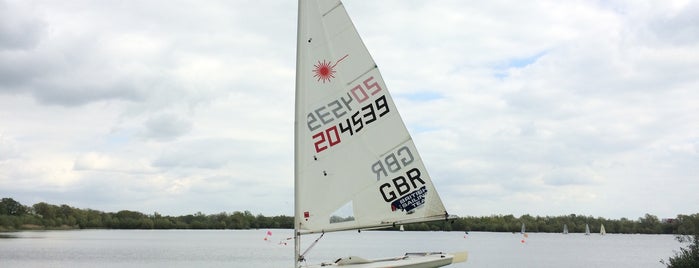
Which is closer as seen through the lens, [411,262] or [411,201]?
[411,262]

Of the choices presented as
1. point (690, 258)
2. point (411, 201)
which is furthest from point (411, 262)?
point (690, 258)

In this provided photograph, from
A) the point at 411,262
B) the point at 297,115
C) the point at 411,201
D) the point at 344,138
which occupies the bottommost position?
the point at 411,262

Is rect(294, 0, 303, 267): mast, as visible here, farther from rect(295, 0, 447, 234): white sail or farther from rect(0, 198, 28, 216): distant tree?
rect(0, 198, 28, 216): distant tree

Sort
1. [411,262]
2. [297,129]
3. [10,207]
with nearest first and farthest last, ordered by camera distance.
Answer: [297,129], [411,262], [10,207]

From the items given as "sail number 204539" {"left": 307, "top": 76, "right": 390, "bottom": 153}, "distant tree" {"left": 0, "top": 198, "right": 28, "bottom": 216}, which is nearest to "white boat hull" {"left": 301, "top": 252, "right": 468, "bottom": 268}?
"sail number 204539" {"left": 307, "top": 76, "right": 390, "bottom": 153}

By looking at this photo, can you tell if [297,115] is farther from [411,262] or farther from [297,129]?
[411,262]

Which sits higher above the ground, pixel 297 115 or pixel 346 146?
pixel 297 115

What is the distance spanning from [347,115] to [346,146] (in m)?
0.78

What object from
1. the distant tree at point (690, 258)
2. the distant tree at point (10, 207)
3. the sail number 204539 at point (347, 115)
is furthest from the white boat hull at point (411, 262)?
the distant tree at point (10, 207)

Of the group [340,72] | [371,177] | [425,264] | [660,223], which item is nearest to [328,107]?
[340,72]

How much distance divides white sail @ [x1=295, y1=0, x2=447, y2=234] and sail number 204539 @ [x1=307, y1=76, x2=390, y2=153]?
→ 0.02 meters

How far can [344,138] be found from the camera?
18406 mm

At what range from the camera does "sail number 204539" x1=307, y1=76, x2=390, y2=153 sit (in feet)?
59.8

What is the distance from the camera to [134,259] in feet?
184
